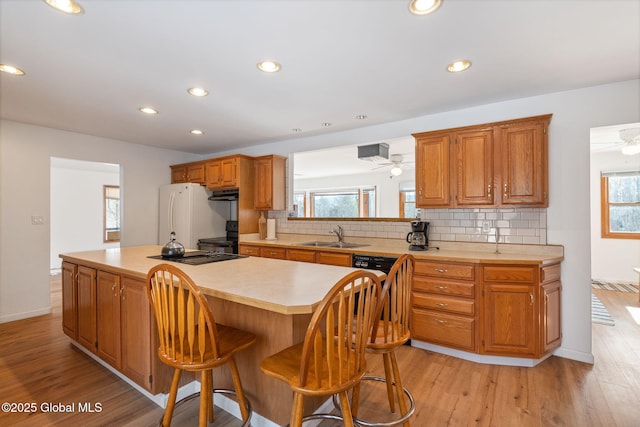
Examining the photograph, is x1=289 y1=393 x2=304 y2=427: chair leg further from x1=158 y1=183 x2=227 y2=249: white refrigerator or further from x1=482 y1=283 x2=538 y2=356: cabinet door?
x1=158 y1=183 x2=227 y2=249: white refrigerator

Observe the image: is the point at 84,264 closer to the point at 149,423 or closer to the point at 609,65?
the point at 149,423

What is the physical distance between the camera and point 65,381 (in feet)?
7.88

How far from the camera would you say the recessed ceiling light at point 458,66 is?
7.61ft

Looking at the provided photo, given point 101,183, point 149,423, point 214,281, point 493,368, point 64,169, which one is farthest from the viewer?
point 101,183

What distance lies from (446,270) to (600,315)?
104 inches

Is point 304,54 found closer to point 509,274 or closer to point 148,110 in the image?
point 148,110

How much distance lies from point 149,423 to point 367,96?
117 inches

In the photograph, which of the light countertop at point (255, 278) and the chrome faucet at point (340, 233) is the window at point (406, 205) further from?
the light countertop at point (255, 278)

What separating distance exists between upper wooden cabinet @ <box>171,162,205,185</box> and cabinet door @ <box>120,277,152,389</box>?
311cm

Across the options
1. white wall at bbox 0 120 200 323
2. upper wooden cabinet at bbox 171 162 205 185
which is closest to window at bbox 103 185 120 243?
upper wooden cabinet at bbox 171 162 205 185

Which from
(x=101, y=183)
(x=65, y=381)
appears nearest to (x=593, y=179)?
(x=65, y=381)

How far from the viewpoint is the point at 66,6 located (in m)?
1.69

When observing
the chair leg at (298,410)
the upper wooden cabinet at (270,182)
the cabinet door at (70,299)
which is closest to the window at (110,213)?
the upper wooden cabinet at (270,182)

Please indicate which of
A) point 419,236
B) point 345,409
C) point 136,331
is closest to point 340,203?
point 419,236
